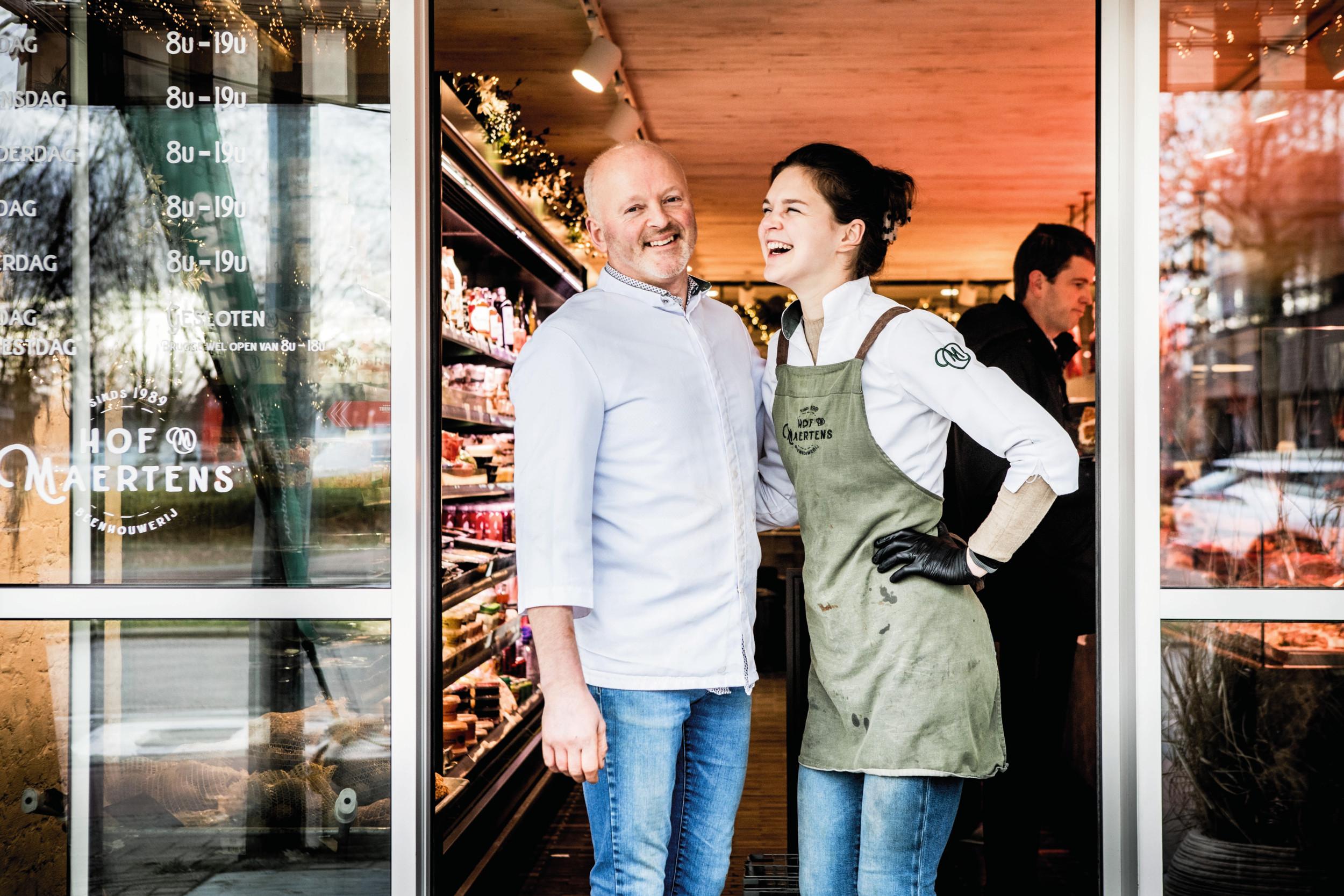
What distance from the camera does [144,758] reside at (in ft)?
7.75

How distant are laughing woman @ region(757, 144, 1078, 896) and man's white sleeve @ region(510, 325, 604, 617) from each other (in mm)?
438

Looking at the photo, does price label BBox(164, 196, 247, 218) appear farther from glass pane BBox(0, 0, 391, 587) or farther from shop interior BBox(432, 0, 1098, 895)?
shop interior BBox(432, 0, 1098, 895)

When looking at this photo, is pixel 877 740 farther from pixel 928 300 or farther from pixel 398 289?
pixel 928 300

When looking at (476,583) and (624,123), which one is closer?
(476,583)

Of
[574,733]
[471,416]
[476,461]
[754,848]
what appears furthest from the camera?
[476,461]

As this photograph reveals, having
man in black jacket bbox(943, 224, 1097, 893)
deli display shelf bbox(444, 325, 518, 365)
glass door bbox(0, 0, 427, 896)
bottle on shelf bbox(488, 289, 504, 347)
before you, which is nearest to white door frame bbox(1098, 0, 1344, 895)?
man in black jacket bbox(943, 224, 1097, 893)

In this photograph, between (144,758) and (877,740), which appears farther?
(144,758)

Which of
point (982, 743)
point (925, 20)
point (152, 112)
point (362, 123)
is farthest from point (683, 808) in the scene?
point (925, 20)

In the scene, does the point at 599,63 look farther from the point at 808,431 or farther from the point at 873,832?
the point at 873,832

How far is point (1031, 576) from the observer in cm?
321

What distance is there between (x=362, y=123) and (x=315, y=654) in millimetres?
1133

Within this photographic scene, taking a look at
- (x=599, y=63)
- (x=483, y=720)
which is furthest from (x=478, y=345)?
(x=483, y=720)

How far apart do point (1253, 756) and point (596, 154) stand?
15.3 ft

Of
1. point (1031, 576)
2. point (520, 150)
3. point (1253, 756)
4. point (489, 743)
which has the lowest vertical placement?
point (489, 743)
